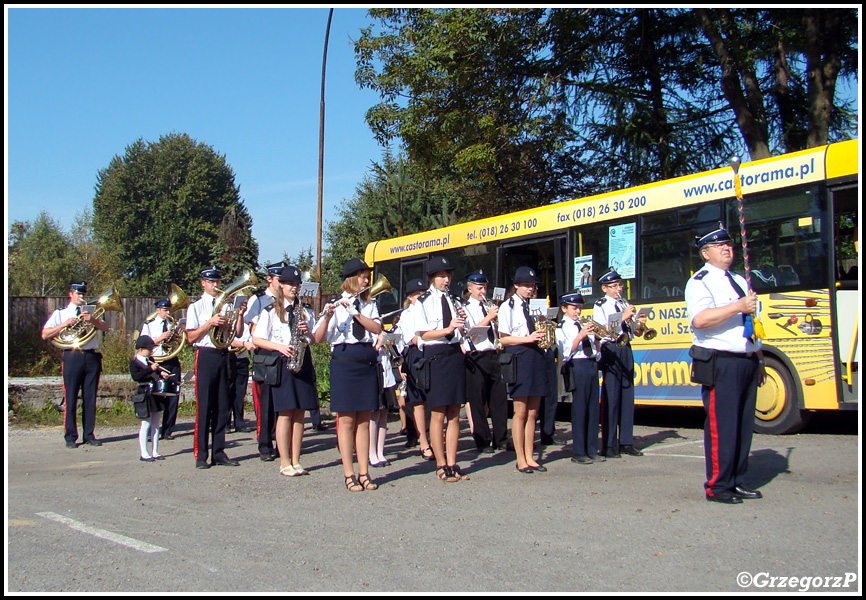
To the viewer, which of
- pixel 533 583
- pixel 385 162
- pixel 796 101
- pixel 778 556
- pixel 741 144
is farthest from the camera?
pixel 385 162

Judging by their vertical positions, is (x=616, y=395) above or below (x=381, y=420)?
above

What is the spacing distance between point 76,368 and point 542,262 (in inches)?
274

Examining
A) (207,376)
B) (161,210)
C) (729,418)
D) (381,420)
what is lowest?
(381,420)

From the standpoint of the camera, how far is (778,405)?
914 centimetres

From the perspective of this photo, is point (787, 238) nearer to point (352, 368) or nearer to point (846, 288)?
point (846, 288)

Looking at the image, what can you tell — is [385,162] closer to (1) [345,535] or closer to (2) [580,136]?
(2) [580,136]

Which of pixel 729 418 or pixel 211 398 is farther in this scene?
pixel 211 398

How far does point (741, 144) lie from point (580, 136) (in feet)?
11.7

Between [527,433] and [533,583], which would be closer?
[533,583]

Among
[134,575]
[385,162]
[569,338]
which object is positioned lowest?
[134,575]

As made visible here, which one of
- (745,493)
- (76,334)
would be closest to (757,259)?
(745,493)

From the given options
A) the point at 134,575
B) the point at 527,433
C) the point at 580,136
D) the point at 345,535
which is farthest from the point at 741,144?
the point at 134,575

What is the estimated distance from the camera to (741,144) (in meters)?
16.9

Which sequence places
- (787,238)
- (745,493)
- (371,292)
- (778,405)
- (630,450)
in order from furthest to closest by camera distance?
(778,405)
(787,238)
(630,450)
(371,292)
(745,493)
